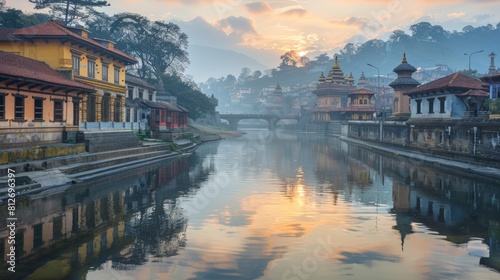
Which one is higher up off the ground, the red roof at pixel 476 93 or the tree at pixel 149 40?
the tree at pixel 149 40

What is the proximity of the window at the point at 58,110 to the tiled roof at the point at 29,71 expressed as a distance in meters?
1.75

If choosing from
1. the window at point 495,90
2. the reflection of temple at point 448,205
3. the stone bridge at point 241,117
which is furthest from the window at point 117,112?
the stone bridge at point 241,117

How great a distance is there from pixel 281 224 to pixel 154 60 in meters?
88.8

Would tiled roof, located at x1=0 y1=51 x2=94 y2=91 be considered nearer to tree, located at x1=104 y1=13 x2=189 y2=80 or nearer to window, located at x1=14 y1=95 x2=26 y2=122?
window, located at x1=14 y1=95 x2=26 y2=122

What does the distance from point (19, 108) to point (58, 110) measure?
4.64m

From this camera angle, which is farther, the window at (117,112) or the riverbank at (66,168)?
the window at (117,112)

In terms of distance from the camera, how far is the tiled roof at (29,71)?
27375 millimetres

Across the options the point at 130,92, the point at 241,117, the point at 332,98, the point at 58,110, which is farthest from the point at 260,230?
the point at 241,117

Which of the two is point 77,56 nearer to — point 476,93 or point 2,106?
point 2,106

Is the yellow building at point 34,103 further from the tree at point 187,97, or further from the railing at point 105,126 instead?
the tree at point 187,97

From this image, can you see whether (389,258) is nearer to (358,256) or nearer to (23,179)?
(358,256)

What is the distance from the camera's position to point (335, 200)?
23484 mm

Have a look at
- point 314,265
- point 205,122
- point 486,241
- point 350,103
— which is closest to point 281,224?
point 314,265

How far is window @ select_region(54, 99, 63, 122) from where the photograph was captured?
111 ft
